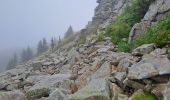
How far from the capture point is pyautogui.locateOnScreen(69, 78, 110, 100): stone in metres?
15.7

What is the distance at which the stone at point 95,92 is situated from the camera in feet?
51.5

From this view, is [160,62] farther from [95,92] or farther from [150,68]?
[95,92]

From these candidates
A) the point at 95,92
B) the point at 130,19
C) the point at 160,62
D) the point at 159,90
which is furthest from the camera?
the point at 130,19

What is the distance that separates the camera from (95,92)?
52.5 ft

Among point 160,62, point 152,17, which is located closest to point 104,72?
point 160,62

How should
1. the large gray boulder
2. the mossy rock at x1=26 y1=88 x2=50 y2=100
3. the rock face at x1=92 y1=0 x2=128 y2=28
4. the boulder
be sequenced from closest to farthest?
the boulder < the large gray boulder < the mossy rock at x1=26 y1=88 x2=50 y2=100 < the rock face at x1=92 y1=0 x2=128 y2=28

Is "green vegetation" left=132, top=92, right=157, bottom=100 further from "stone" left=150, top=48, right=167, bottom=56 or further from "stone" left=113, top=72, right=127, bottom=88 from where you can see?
"stone" left=150, top=48, right=167, bottom=56

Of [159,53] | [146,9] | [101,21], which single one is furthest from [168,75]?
[101,21]

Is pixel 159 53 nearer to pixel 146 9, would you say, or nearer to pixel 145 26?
pixel 145 26

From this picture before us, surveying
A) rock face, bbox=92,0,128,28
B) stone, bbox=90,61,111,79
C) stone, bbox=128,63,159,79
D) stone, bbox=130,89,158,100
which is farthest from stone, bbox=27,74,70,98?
rock face, bbox=92,0,128,28

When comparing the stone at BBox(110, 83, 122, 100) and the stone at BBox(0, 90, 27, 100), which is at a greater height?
the stone at BBox(110, 83, 122, 100)

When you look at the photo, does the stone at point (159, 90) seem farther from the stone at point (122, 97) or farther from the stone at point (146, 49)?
the stone at point (146, 49)

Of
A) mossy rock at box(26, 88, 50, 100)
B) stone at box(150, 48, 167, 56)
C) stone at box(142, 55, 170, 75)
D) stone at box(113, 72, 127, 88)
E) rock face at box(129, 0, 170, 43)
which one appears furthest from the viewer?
rock face at box(129, 0, 170, 43)

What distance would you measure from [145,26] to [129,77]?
13891 millimetres
